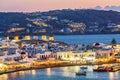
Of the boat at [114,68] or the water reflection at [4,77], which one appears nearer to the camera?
the water reflection at [4,77]

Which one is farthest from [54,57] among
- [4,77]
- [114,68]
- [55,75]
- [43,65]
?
[4,77]

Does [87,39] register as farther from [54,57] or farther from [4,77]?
[4,77]

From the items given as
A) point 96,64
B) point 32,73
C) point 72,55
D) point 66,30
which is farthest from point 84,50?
point 66,30

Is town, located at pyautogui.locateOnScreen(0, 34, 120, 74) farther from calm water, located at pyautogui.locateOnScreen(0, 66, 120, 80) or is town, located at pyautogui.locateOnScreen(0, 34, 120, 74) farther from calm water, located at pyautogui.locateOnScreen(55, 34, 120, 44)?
calm water, located at pyautogui.locateOnScreen(55, 34, 120, 44)

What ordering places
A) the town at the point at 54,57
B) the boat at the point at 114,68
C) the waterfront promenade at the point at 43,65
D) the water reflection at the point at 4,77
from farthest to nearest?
the town at the point at 54,57, the waterfront promenade at the point at 43,65, the boat at the point at 114,68, the water reflection at the point at 4,77

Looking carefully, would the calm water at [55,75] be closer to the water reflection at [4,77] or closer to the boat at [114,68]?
the water reflection at [4,77]

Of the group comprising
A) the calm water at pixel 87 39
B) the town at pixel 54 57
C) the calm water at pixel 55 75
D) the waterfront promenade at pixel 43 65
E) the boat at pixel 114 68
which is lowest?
the calm water at pixel 55 75

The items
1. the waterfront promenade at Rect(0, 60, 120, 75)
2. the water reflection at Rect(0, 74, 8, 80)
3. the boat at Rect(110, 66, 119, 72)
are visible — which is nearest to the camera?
the water reflection at Rect(0, 74, 8, 80)

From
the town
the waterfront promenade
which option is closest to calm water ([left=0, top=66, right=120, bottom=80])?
the waterfront promenade

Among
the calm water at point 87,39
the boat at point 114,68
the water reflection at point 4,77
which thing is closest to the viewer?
the water reflection at point 4,77

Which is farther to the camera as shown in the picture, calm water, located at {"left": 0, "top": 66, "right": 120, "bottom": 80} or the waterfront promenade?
the waterfront promenade

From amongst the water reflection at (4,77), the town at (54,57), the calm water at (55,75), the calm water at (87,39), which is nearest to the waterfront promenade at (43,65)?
the town at (54,57)
